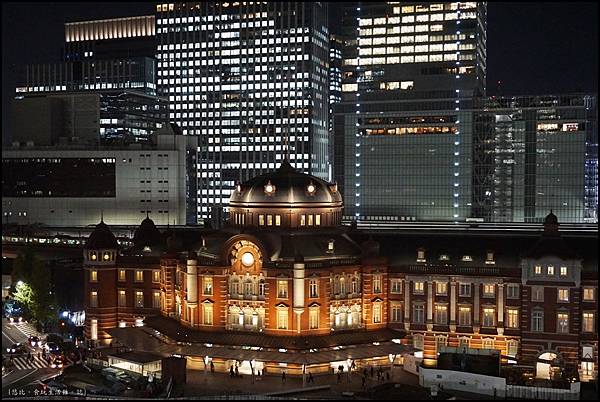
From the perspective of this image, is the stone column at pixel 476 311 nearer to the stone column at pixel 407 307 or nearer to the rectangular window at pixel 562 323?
the stone column at pixel 407 307

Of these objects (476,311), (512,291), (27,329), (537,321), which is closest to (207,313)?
(476,311)

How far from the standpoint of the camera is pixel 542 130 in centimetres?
19312

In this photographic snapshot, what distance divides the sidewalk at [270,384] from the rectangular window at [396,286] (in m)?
11.1

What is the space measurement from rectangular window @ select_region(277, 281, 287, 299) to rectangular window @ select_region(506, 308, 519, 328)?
2424 centimetres

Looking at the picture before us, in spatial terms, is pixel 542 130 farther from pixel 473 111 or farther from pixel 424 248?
pixel 424 248

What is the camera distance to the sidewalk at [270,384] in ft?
266

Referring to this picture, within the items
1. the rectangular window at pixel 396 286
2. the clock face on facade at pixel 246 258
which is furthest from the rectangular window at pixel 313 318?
the rectangular window at pixel 396 286

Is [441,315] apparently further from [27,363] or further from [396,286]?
[27,363]

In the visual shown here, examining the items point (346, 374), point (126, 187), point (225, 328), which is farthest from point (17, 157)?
point (346, 374)

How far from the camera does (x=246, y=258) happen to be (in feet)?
307

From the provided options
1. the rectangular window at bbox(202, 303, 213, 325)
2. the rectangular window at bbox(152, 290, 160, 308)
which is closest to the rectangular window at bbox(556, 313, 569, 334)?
the rectangular window at bbox(202, 303, 213, 325)

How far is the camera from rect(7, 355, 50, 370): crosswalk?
92.0 meters

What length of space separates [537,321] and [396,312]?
617 inches

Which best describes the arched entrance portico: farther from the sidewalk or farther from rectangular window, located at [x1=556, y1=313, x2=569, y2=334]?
the sidewalk
